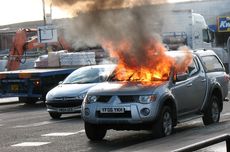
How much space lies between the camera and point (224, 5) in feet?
178

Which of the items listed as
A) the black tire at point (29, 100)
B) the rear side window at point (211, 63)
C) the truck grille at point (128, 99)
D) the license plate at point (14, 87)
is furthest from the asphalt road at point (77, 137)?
the black tire at point (29, 100)

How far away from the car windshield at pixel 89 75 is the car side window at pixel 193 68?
485cm

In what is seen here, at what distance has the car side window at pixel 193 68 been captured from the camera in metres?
13.3

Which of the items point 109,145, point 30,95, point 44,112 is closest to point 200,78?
point 109,145

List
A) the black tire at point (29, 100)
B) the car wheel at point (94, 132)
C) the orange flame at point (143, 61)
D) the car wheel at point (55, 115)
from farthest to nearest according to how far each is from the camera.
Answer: the black tire at point (29, 100) < the car wheel at point (55, 115) < the orange flame at point (143, 61) < the car wheel at point (94, 132)

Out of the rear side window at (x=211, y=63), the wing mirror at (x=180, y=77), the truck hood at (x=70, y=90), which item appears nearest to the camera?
the wing mirror at (x=180, y=77)

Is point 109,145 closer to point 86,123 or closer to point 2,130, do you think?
point 86,123

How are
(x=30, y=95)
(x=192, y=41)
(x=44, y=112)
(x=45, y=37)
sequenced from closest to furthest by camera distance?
(x=44, y=112) < (x=30, y=95) < (x=45, y=37) < (x=192, y=41)

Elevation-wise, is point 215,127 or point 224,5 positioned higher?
point 224,5

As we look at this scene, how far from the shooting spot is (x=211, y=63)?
14.6 m

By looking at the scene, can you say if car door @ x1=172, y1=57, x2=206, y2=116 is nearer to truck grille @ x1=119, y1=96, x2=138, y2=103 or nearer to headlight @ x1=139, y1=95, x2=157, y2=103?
headlight @ x1=139, y1=95, x2=157, y2=103

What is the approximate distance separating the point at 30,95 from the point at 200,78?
10561mm

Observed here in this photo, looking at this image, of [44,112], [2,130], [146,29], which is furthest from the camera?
[44,112]

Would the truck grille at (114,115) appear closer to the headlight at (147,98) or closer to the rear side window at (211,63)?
the headlight at (147,98)
